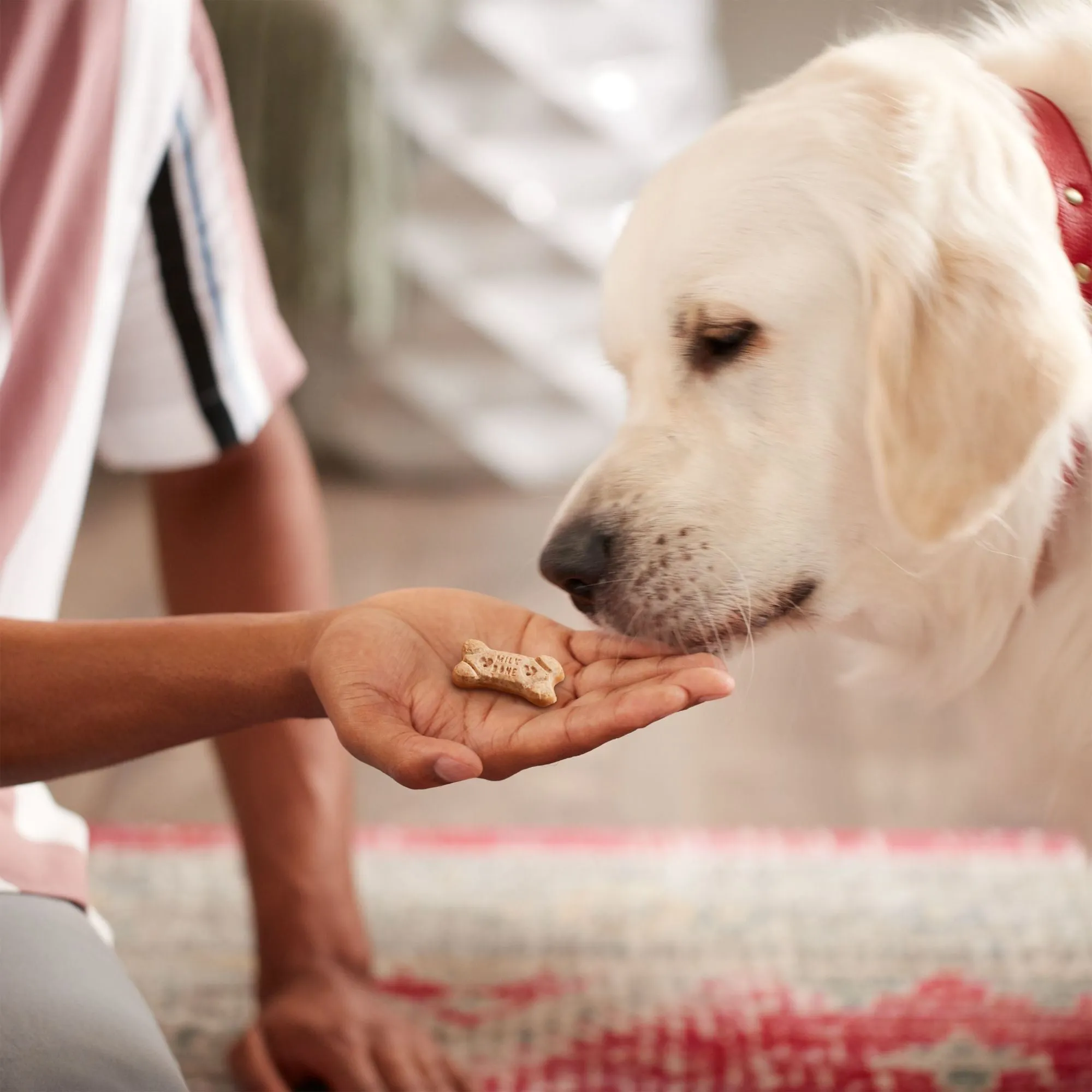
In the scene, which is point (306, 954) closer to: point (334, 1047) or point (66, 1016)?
point (334, 1047)

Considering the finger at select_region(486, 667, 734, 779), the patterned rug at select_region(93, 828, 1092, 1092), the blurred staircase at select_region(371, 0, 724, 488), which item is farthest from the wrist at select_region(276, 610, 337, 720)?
the blurred staircase at select_region(371, 0, 724, 488)

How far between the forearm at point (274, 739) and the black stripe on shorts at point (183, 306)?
75 mm

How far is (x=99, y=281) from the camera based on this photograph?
88 centimetres

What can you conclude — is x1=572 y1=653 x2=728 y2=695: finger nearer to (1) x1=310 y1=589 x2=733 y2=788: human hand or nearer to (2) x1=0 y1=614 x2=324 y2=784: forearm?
(1) x1=310 y1=589 x2=733 y2=788: human hand

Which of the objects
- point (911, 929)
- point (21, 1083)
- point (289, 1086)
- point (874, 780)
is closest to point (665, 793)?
point (874, 780)

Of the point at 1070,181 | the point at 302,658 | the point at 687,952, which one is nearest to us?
the point at 302,658

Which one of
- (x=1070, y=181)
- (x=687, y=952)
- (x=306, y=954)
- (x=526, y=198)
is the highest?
(x=1070, y=181)

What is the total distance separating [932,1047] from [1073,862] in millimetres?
397

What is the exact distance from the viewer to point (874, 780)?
162 cm

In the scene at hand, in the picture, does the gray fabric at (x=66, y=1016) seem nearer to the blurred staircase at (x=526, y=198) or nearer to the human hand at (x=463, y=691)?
the human hand at (x=463, y=691)

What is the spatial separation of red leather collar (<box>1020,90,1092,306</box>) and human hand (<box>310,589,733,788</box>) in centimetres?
36

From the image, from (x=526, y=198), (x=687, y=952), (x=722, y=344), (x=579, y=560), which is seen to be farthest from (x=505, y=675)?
(x=526, y=198)

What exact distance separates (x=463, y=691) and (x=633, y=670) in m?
0.10

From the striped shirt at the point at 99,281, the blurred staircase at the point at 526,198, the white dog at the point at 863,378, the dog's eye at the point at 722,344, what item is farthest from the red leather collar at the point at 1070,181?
the blurred staircase at the point at 526,198
